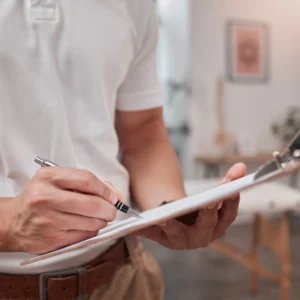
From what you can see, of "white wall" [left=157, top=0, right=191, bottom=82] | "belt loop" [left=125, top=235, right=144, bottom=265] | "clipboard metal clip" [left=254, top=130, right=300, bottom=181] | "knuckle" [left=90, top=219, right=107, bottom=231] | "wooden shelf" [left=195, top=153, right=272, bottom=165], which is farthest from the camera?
"white wall" [left=157, top=0, right=191, bottom=82]

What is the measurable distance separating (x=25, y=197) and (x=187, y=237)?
0.73 ft

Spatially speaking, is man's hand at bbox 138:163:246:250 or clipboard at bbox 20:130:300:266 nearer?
clipboard at bbox 20:130:300:266

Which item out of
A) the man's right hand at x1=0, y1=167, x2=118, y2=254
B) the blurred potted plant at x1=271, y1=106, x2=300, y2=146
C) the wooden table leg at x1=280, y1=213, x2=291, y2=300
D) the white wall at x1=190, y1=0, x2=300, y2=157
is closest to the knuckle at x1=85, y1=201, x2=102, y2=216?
the man's right hand at x1=0, y1=167, x2=118, y2=254

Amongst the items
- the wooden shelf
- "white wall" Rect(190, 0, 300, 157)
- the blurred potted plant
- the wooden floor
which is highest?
"white wall" Rect(190, 0, 300, 157)

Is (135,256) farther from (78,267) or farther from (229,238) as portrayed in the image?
(229,238)

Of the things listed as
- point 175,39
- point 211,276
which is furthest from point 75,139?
point 175,39

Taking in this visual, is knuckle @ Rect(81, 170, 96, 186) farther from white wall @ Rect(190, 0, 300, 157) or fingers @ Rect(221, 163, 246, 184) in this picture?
white wall @ Rect(190, 0, 300, 157)

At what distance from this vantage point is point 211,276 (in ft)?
7.68

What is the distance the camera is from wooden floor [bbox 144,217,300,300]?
214 cm

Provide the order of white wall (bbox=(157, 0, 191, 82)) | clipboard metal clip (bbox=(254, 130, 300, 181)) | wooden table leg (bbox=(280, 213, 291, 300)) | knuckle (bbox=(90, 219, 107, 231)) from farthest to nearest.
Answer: white wall (bbox=(157, 0, 191, 82)) < wooden table leg (bbox=(280, 213, 291, 300)) < knuckle (bbox=(90, 219, 107, 231)) < clipboard metal clip (bbox=(254, 130, 300, 181))

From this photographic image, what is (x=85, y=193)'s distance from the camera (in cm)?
41

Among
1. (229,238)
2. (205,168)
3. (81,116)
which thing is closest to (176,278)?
(229,238)

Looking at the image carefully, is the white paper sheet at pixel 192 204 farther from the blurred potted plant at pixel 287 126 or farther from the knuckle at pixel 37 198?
the blurred potted plant at pixel 287 126

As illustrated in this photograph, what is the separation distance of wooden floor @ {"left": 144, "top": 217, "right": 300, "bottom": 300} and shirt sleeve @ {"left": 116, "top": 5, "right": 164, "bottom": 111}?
4.91ft
